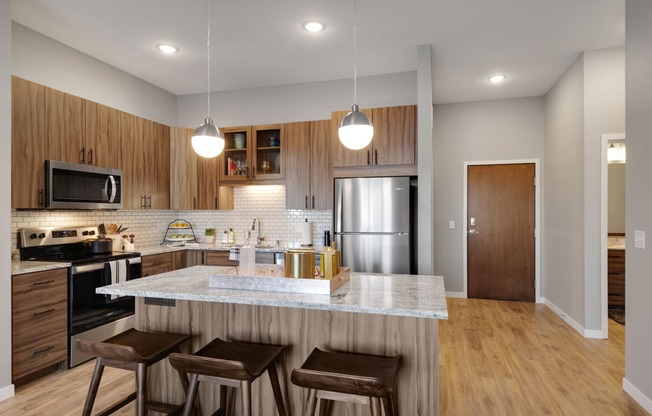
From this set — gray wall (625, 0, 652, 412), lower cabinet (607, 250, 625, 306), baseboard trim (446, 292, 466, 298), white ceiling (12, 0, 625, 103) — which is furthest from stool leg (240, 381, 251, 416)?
lower cabinet (607, 250, 625, 306)

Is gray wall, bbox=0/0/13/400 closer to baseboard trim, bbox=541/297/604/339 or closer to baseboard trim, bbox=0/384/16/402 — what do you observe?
baseboard trim, bbox=0/384/16/402

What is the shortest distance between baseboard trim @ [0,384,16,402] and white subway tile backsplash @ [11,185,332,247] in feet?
6.57

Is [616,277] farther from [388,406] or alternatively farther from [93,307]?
[93,307]

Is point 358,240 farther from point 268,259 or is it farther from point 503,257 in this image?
point 503,257

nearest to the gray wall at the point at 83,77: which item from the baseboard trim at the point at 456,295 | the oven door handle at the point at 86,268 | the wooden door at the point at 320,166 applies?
the oven door handle at the point at 86,268

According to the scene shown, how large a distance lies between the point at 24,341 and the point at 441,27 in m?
4.25

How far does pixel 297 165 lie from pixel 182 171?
5.07 feet

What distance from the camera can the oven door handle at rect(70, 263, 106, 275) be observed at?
315 cm

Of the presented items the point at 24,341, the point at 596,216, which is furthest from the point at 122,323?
the point at 596,216

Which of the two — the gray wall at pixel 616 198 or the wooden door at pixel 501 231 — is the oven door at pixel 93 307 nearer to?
the wooden door at pixel 501 231

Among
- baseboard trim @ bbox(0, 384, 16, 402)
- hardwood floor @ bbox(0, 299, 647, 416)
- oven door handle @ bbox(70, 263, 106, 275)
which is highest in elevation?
oven door handle @ bbox(70, 263, 106, 275)

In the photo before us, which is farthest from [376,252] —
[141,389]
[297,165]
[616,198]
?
[616,198]

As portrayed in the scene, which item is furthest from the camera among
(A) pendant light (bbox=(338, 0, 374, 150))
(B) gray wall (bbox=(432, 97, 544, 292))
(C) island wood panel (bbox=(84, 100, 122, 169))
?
(B) gray wall (bbox=(432, 97, 544, 292))

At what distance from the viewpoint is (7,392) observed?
2643 mm
